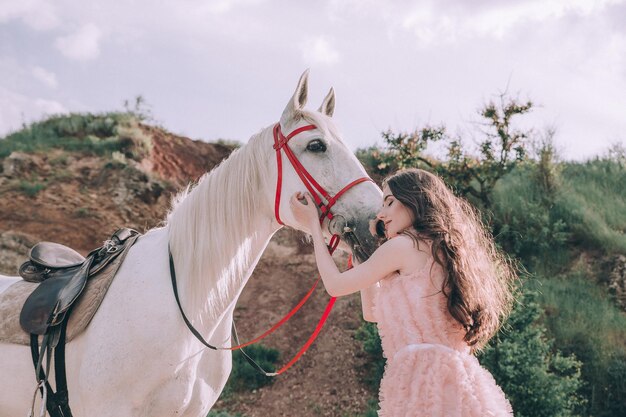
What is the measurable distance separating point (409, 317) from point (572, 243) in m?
7.41

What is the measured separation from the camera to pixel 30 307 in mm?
2619

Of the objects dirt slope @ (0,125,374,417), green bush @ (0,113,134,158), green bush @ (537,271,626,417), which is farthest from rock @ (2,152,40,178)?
green bush @ (537,271,626,417)

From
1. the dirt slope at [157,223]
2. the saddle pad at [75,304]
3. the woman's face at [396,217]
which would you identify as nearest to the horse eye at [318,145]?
the woman's face at [396,217]

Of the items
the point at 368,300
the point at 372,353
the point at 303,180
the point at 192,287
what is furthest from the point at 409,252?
the point at 372,353

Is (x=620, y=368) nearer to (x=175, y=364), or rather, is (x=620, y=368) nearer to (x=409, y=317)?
(x=409, y=317)

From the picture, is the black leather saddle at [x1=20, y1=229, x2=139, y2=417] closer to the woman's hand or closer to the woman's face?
the woman's hand

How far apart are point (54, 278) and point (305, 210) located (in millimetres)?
1377

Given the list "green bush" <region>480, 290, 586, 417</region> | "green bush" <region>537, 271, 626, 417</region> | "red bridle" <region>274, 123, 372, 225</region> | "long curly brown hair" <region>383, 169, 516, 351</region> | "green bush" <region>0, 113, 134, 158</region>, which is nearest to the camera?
"long curly brown hair" <region>383, 169, 516, 351</region>

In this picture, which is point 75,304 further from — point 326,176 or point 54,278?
point 326,176

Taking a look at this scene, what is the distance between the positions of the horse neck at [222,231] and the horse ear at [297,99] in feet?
0.46

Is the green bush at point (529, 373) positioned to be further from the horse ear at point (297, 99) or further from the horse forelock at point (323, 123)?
the horse ear at point (297, 99)

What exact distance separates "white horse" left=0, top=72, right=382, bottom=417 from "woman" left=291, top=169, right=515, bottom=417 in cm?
20

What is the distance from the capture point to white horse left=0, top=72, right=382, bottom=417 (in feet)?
7.88

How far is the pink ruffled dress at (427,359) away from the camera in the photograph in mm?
2016
